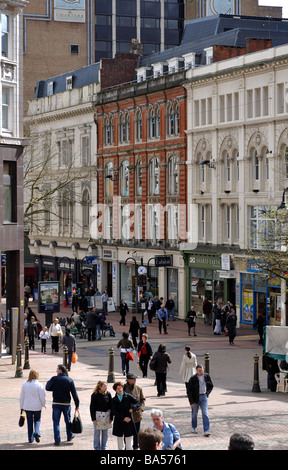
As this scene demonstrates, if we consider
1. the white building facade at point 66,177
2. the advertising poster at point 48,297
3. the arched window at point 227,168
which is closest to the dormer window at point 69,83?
the white building facade at point 66,177

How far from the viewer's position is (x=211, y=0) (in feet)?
322

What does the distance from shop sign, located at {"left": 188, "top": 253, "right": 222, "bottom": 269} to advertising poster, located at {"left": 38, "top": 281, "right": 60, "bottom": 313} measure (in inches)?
422

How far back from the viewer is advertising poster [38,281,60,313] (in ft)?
148

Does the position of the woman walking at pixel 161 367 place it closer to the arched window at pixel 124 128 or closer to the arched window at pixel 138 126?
the arched window at pixel 138 126

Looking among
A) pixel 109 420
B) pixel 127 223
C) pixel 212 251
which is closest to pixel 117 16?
pixel 127 223

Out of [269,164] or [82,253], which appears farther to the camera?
[82,253]

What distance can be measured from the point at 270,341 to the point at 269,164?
19.9m

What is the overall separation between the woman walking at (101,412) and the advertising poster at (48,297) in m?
27.1

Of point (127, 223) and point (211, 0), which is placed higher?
point (211, 0)

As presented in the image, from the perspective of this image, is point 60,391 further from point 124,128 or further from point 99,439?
point 124,128

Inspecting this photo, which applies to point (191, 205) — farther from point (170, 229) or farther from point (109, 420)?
point (109, 420)

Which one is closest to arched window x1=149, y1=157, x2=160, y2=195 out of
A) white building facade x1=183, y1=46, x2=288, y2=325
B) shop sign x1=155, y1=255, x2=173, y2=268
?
white building facade x1=183, y1=46, x2=288, y2=325

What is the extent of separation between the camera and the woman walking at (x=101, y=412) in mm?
17750

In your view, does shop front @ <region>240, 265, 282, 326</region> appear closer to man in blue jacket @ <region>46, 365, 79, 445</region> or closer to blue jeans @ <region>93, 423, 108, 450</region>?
man in blue jacket @ <region>46, 365, 79, 445</region>
